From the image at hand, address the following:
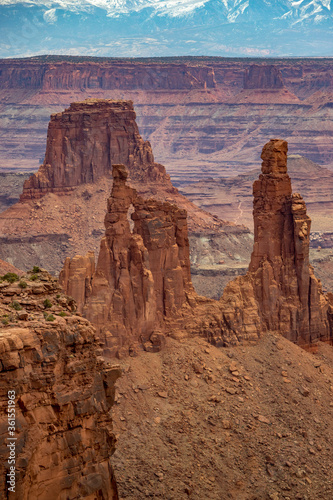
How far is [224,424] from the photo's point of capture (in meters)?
52.8

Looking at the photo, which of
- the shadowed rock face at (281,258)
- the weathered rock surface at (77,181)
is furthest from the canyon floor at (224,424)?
the weathered rock surface at (77,181)

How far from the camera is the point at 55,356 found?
3153 cm

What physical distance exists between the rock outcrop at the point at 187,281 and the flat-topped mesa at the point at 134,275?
0.15ft

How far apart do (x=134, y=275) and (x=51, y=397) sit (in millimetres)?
26028

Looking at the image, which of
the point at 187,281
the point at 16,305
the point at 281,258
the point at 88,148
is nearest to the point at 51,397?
the point at 16,305

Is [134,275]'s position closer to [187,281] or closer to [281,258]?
[187,281]

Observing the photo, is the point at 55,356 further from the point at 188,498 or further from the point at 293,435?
the point at 293,435

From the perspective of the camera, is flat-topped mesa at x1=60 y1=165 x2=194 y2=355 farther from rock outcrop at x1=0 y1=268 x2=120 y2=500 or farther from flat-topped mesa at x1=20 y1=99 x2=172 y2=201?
flat-topped mesa at x1=20 y1=99 x2=172 y2=201

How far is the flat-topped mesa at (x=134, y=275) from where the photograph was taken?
56625 millimetres

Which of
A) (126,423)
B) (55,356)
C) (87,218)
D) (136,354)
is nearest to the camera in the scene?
(55,356)

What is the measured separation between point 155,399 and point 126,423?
2.37m

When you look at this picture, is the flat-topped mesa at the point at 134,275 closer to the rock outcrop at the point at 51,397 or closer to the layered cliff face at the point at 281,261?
the layered cliff face at the point at 281,261

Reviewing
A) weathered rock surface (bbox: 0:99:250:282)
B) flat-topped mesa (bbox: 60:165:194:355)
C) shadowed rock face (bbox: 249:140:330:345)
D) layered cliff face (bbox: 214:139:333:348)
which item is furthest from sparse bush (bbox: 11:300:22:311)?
weathered rock surface (bbox: 0:99:250:282)

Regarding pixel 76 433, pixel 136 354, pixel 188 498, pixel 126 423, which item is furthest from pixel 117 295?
pixel 76 433
